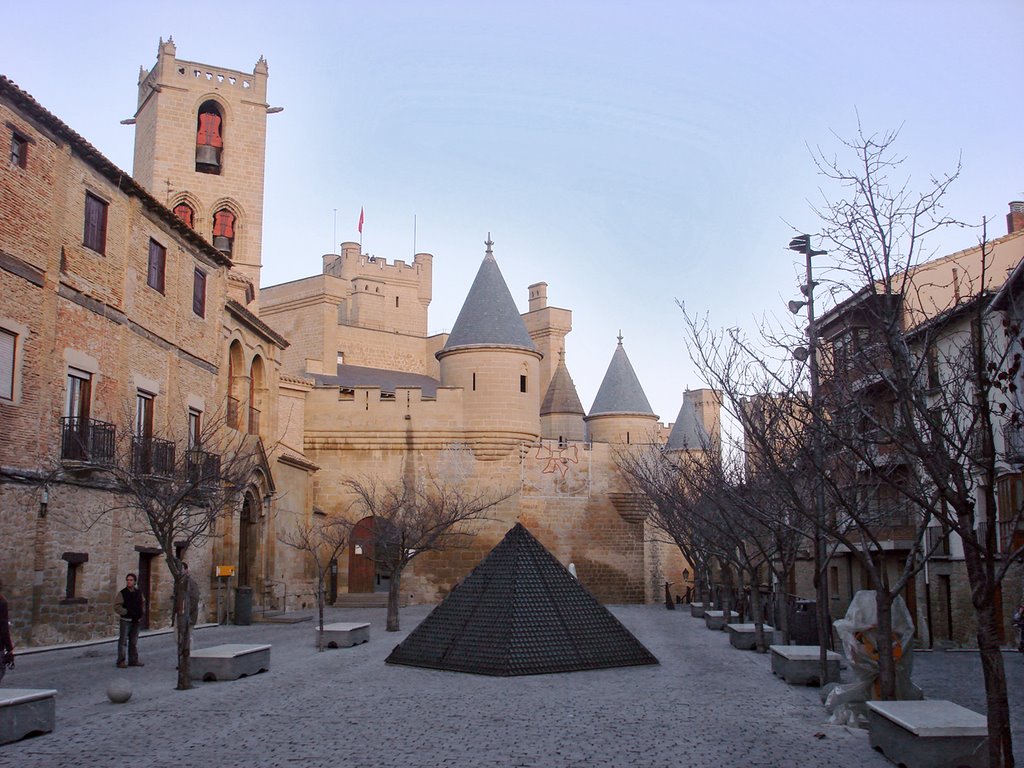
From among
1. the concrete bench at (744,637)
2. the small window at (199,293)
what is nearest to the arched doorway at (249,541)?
the small window at (199,293)

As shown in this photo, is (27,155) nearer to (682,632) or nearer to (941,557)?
(682,632)

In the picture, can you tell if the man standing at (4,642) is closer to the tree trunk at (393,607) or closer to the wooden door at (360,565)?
the tree trunk at (393,607)

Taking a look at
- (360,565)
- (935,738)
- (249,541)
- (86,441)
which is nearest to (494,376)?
(360,565)

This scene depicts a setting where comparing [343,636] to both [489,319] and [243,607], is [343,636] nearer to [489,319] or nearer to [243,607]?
[243,607]

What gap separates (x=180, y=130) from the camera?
3300 cm

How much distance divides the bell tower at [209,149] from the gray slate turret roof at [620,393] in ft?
59.9

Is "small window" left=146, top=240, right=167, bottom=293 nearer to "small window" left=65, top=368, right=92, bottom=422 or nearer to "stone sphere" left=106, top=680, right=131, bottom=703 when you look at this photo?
"small window" left=65, top=368, right=92, bottom=422

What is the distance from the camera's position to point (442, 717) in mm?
10797

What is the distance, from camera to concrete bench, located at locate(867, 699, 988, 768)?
8.00 metres

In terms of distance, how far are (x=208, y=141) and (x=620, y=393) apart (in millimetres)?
21128

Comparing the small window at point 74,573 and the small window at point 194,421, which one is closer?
the small window at point 74,573

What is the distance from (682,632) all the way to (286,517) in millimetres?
13409

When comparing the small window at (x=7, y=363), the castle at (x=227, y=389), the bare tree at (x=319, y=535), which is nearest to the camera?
the small window at (x=7, y=363)

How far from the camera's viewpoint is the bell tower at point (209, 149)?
32.7 meters
